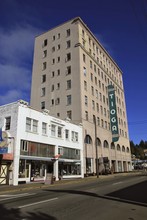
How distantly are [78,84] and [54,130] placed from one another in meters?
14.8

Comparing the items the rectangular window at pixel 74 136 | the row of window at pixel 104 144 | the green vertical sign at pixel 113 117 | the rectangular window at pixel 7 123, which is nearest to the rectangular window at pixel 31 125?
the rectangular window at pixel 7 123

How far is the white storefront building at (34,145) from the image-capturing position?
83.4ft

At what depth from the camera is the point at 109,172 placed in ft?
163

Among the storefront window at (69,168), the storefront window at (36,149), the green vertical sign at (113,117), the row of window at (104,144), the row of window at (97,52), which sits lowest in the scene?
the storefront window at (69,168)

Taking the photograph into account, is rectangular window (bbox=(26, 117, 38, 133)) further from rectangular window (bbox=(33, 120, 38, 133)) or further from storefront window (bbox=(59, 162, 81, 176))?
storefront window (bbox=(59, 162, 81, 176))

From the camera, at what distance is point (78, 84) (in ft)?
149

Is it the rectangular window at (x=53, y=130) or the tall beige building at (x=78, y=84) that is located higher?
the tall beige building at (x=78, y=84)

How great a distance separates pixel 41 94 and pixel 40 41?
49.0 ft

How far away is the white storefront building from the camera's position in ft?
83.4

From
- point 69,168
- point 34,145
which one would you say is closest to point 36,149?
point 34,145

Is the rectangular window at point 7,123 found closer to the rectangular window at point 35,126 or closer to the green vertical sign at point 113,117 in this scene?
the rectangular window at point 35,126

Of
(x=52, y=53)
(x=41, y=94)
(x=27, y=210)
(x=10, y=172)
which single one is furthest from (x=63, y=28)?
(x=27, y=210)

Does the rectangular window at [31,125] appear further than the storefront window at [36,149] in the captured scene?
Yes

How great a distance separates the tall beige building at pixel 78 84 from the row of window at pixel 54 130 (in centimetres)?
513
